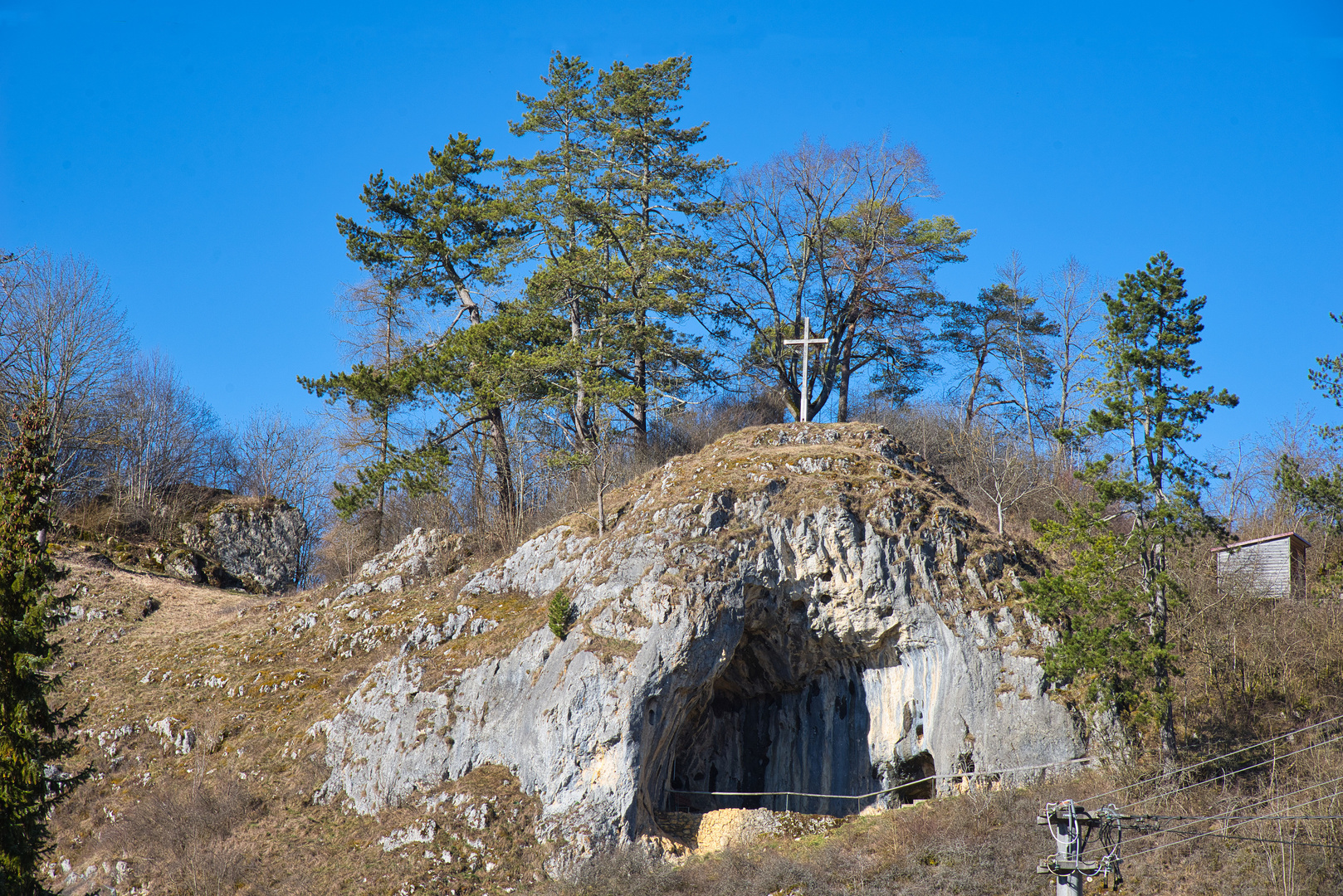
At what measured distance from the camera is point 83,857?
1889 centimetres

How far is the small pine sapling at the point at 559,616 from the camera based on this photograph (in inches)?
765

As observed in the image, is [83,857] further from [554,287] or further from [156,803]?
[554,287]

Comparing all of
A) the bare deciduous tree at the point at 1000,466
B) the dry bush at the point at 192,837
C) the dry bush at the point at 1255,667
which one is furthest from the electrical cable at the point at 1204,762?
the dry bush at the point at 192,837

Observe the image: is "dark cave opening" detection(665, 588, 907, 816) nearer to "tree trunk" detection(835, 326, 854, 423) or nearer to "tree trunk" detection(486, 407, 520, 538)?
"tree trunk" detection(486, 407, 520, 538)

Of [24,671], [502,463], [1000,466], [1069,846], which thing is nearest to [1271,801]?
[1069,846]

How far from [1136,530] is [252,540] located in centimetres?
3155

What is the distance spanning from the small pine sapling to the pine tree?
8.32m

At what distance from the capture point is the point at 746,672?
21500 millimetres

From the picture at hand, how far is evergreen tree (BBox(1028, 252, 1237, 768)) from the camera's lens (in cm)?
1722

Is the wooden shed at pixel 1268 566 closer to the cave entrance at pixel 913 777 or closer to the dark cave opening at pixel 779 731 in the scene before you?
the cave entrance at pixel 913 777

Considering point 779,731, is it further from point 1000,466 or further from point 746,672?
point 1000,466

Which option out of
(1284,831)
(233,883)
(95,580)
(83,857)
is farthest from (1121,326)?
(95,580)

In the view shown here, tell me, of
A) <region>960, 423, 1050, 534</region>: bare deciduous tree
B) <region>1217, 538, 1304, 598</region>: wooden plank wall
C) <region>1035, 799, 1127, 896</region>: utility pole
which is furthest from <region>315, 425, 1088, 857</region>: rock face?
<region>960, 423, 1050, 534</region>: bare deciduous tree

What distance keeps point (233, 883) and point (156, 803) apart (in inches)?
111
